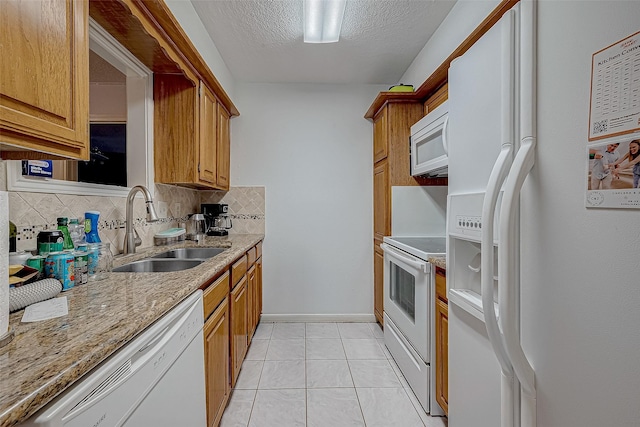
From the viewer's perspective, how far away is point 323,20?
2186 mm

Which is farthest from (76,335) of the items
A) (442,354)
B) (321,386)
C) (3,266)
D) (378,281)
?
(378,281)

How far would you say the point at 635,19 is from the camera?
58 centimetres

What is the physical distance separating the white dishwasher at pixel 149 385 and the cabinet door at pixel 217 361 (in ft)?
0.46

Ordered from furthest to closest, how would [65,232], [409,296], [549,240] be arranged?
[409,296] < [65,232] < [549,240]

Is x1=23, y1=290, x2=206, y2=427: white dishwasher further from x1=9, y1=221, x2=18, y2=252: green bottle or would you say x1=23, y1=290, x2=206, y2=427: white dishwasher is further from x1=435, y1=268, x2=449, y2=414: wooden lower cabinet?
x1=435, y1=268, x2=449, y2=414: wooden lower cabinet

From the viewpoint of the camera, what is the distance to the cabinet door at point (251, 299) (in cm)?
241

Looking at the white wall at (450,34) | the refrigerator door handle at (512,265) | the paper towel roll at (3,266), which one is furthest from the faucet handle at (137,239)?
the white wall at (450,34)

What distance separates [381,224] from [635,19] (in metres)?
2.39

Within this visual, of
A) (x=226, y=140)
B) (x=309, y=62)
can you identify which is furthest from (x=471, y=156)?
(x=226, y=140)

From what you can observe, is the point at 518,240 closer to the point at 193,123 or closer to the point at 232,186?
the point at 193,123

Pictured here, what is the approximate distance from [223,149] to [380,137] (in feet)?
4.91

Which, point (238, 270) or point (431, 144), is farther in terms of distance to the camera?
point (431, 144)

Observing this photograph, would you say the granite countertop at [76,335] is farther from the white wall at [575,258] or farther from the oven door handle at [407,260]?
the oven door handle at [407,260]

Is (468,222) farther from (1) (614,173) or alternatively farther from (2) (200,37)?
(2) (200,37)
